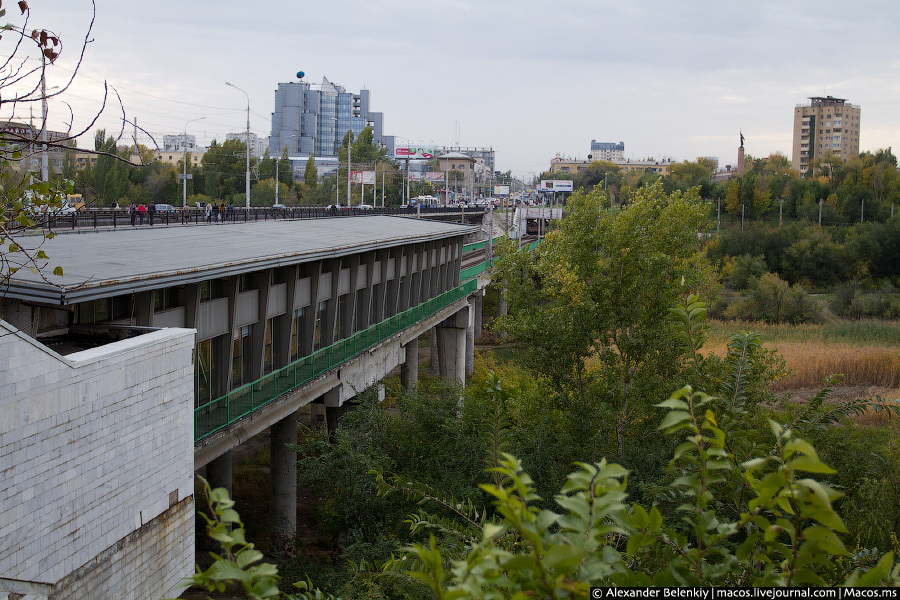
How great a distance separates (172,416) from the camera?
37.1 ft

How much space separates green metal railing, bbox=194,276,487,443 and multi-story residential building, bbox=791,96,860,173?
6299 inches

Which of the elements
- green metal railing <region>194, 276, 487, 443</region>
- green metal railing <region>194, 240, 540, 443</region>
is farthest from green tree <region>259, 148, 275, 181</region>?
green metal railing <region>194, 276, 487, 443</region>

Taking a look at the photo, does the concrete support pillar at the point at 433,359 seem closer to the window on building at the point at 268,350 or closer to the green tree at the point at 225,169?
the window on building at the point at 268,350

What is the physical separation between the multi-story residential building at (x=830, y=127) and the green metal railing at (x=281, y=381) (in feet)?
525

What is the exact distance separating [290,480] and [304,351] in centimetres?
399

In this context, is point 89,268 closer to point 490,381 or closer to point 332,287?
point 490,381

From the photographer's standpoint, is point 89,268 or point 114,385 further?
point 89,268

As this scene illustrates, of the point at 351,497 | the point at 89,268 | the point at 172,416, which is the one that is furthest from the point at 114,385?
the point at 351,497

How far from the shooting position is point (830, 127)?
533 feet

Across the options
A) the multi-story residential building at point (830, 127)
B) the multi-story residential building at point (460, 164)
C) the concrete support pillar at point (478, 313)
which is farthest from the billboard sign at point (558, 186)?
the concrete support pillar at point (478, 313)

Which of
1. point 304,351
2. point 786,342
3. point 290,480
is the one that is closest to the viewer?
point 290,480

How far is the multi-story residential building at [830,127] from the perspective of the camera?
162 meters

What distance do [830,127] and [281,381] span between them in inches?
6845

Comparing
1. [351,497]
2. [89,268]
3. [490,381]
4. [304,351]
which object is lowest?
[351,497]
